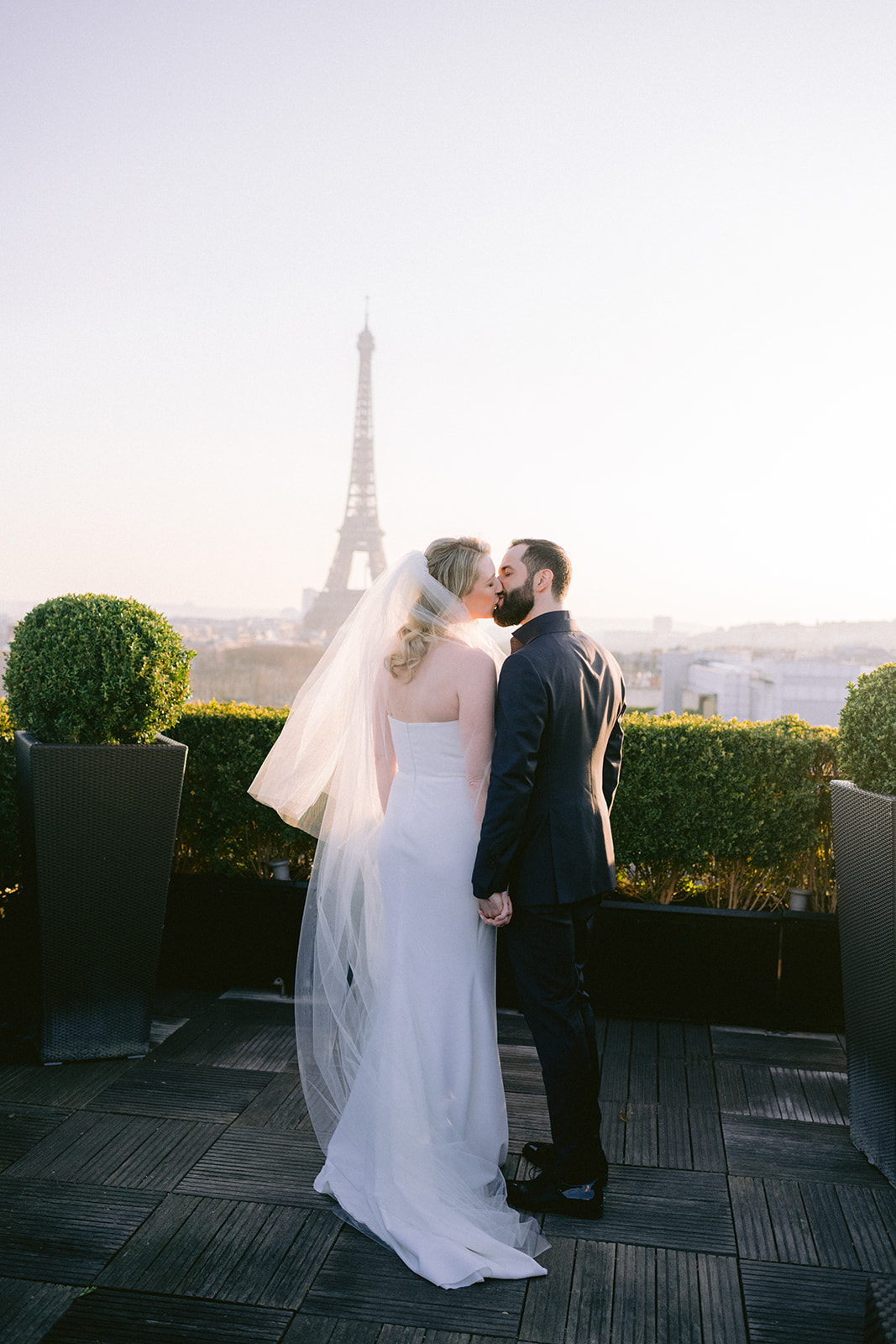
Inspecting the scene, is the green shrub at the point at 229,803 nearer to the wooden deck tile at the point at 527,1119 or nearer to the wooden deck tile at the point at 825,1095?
the wooden deck tile at the point at 527,1119

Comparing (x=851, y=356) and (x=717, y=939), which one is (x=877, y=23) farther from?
(x=717, y=939)

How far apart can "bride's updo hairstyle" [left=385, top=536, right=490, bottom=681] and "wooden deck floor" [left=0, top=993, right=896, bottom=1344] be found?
Answer: 1.53 meters

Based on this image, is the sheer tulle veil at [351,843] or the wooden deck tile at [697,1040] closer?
the sheer tulle veil at [351,843]

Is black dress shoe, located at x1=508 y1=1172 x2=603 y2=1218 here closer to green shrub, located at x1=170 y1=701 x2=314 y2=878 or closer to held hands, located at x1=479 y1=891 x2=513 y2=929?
held hands, located at x1=479 y1=891 x2=513 y2=929

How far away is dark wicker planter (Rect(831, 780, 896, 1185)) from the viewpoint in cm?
254

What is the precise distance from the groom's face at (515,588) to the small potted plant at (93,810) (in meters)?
1.52

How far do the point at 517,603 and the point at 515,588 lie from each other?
45mm

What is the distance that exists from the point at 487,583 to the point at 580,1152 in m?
1.64

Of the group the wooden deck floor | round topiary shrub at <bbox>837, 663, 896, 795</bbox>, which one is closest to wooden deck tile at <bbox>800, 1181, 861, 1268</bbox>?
the wooden deck floor

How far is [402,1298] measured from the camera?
6.61 ft

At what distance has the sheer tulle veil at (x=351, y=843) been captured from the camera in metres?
2.53

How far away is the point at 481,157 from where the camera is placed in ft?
20.5

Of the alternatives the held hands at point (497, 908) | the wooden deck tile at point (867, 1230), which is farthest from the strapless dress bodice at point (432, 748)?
the wooden deck tile at point (867, 1230)

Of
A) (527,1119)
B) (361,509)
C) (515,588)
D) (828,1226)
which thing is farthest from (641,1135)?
(361,509)
